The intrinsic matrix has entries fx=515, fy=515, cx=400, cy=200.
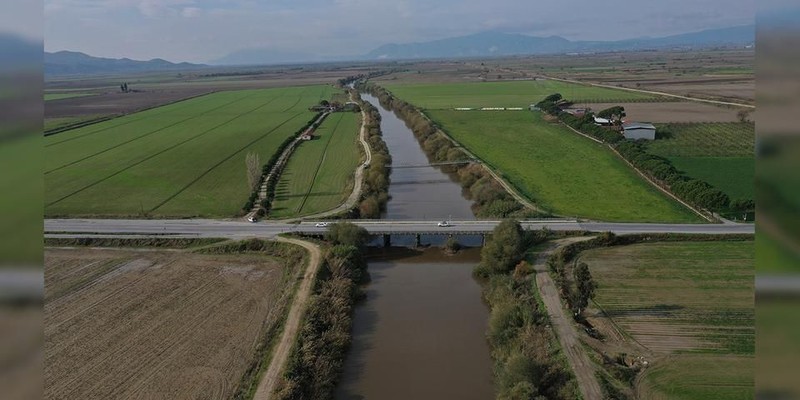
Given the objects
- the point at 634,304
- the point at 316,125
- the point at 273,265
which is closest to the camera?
the point at 634,304

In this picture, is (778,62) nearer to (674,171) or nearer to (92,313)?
(92,313)

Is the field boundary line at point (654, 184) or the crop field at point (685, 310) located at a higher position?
the field boundary line at point (654, 184)

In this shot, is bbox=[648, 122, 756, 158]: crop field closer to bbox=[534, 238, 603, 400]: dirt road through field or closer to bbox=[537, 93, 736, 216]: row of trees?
bbox=[537, 93, 736, 216]: row of trees

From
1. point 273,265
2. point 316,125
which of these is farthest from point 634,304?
point 316,125

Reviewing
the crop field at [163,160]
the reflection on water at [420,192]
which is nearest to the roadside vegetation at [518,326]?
the reflection on water at [420,192]

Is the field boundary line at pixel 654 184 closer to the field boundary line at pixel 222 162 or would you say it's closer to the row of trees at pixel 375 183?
the row of trees at pixel 375 183

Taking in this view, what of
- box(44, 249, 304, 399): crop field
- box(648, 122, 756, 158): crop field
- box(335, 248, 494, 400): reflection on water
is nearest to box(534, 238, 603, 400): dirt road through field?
box(335, 248, 494, 400): reflection on water
